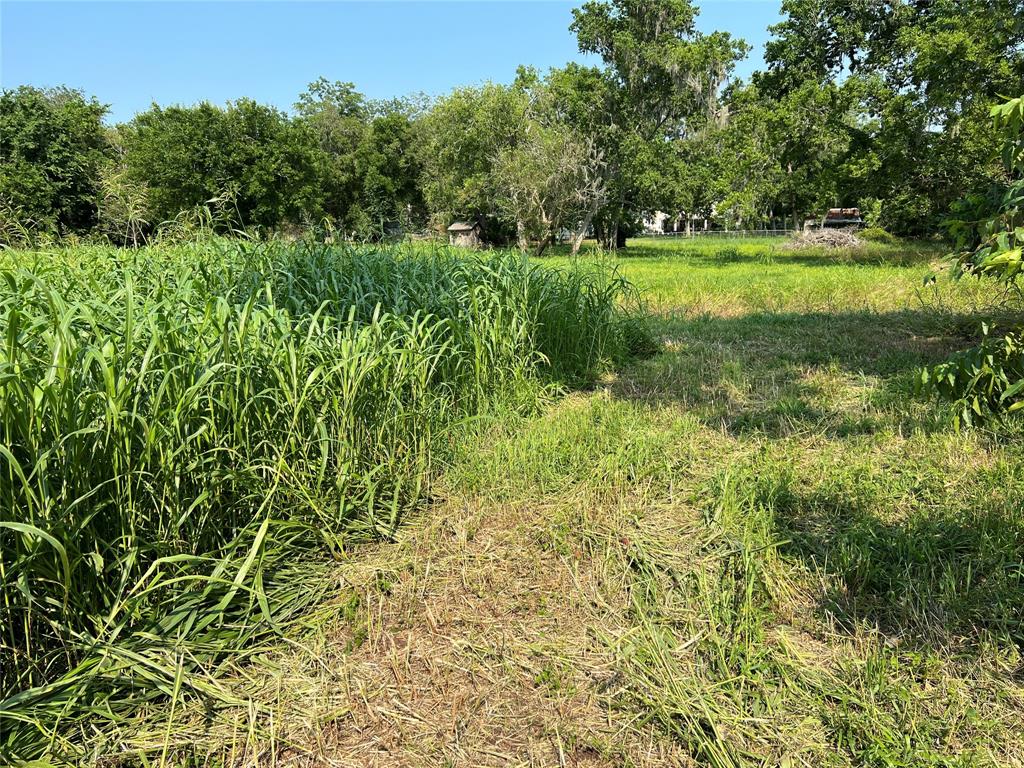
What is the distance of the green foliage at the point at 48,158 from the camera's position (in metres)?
26.0

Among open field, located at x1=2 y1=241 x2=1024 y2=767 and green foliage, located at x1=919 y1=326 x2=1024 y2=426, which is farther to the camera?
green foliage, located at x1=919 y1=326 x2=1024 y2=426

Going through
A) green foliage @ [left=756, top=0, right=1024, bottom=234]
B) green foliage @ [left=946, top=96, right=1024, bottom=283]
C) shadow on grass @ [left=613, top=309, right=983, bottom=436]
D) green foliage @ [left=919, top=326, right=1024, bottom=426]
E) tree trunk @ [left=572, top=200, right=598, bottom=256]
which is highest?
green foliage @ [left=756, top=0, right=1024, bottom=234]

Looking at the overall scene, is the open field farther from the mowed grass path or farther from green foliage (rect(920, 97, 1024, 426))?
green foliage (rect(920, 97, 1024, 426))

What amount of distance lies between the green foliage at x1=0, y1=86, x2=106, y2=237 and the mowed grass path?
101 feet

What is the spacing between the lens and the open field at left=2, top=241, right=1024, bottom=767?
1488 millimetres

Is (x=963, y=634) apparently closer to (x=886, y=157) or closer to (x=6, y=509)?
(x=6, y=509)

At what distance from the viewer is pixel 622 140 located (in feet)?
80.8

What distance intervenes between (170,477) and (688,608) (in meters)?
1.79

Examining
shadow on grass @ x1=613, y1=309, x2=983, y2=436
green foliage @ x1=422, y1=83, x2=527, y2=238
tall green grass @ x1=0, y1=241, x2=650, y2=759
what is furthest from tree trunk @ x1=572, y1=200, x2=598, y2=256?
tall green grass @ x1=0, y1=241, x2=650, y2=759

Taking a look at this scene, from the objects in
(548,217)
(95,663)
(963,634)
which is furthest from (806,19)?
(95,663)

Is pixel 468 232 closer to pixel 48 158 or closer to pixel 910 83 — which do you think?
pixel 48 158

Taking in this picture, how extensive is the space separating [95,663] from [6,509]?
0.48 metres

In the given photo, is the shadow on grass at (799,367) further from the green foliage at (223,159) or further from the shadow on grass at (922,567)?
the green foliage at (223,159)

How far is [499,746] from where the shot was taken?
1507 millimetres
